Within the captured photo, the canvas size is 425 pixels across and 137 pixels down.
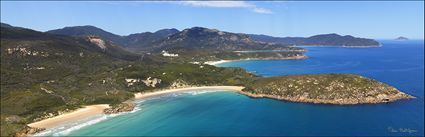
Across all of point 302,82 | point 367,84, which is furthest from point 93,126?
point 367,84

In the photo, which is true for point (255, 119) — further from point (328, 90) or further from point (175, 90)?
point (175, 90)

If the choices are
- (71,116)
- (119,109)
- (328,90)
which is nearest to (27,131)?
(71,116)

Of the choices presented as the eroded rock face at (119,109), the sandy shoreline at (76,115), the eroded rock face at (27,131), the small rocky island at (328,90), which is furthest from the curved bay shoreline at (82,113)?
the small rocky island at (328,90)

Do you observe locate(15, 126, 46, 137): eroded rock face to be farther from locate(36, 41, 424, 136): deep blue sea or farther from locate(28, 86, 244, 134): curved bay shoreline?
locate(36, 41, 424, 136): deep blue sea

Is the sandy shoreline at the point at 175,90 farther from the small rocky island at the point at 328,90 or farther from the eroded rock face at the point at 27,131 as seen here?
the eroded rock face at the point at 27,131

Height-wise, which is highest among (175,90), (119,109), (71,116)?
(175,90)

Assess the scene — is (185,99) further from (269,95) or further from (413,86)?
(413,86)
